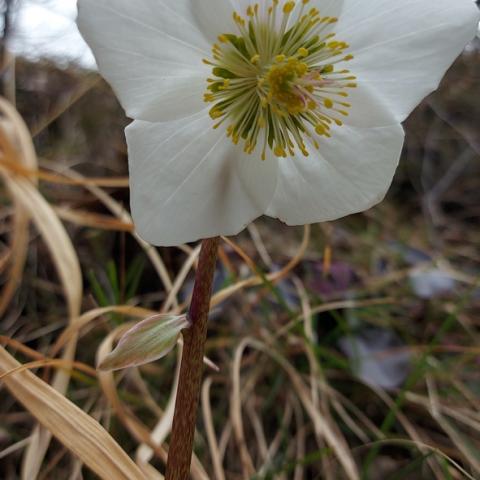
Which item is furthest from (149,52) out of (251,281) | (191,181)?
(251,281)

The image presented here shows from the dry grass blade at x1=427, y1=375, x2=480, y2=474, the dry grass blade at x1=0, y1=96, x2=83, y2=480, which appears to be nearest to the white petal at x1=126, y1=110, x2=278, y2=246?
the dry grass blade at x1=0, y1=96, x2=83, y2=480

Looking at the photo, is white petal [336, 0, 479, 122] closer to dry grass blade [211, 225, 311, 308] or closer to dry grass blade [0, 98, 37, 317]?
dry grass blade [211, 225, 311, 308]

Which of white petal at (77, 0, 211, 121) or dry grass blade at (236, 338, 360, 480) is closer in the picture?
white petal at (77, 0, 211, 121)

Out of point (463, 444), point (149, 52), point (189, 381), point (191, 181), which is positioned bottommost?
point (463, 444)

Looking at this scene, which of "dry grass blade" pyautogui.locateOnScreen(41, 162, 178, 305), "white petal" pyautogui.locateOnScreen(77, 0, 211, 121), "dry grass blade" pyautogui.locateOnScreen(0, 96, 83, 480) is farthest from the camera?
"dry grass blade" pyautogui.locateOnScreen(41, 162, 178, 305)

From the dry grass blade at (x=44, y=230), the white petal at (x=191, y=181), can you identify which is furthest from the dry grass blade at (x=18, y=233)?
the white petal at (x=191, y=181)

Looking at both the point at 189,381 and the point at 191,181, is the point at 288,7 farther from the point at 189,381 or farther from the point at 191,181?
the point at 189,381

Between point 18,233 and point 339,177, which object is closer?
point 339,177

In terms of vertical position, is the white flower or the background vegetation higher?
the white flower

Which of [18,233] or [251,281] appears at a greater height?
[251,281]
